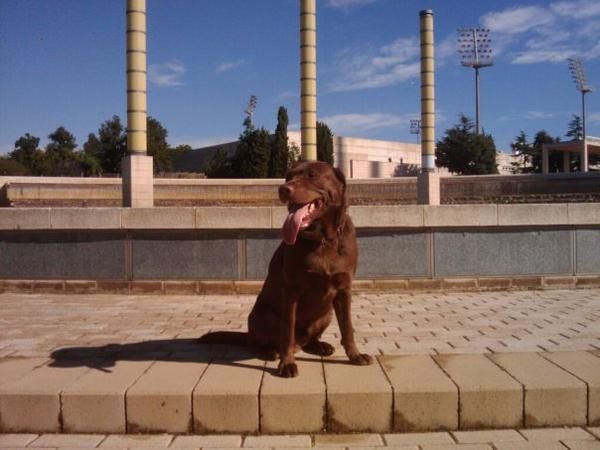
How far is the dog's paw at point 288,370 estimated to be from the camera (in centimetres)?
431

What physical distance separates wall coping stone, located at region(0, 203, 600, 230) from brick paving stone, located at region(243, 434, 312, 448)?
4.95m

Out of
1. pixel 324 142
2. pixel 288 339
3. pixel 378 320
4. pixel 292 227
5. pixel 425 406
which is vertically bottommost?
pixel 425 406

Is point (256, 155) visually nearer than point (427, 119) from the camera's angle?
No

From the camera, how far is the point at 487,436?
3996 mm

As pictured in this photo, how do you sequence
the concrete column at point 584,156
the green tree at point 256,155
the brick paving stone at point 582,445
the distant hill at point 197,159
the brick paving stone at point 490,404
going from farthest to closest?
the distant hill at point 197,159, the green tree at point 256,155, the concrete column at point 584,156, the brick paving stone at point 490,404, the brick paving stone at point 582,445

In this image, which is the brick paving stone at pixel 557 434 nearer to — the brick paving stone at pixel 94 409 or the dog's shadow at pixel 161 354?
the dog's shadow at pixel 161 354

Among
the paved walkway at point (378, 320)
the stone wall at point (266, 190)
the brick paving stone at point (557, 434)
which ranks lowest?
the brick paving stone at point (557, 434)

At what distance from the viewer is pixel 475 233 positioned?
908cm

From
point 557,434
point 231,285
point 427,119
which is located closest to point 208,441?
point 557,434

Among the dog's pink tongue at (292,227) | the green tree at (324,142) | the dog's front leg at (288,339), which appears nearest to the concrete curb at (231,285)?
the dog's front leg at (288,339)

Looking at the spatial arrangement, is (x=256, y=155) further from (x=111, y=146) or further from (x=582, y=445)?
(x=582, y=445)

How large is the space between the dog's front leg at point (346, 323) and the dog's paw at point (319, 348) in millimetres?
338

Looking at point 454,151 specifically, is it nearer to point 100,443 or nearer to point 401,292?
point 401,292

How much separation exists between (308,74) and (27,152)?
201 feet
